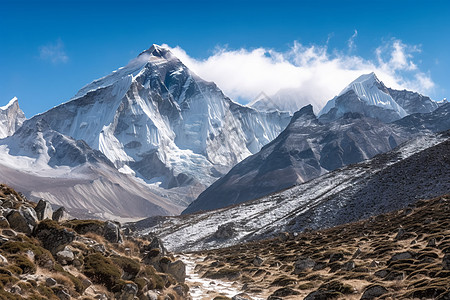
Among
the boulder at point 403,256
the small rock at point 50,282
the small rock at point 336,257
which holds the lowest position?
the boulder at point 403,256

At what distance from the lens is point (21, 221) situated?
23594 millimetres

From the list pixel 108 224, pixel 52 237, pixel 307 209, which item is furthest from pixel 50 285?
pixel 307 209

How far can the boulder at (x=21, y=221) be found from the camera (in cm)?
2342

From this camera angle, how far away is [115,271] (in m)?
23.8

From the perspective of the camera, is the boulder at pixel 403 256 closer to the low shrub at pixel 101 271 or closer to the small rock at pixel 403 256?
the small rock at pixel 403 256

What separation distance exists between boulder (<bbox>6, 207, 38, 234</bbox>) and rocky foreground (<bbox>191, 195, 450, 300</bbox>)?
12090mm

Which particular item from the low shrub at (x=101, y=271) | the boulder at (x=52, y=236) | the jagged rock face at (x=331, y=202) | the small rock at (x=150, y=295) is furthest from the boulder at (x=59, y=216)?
the jagged rock face at (x=331, y=202)

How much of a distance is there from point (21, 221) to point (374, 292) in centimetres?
1932

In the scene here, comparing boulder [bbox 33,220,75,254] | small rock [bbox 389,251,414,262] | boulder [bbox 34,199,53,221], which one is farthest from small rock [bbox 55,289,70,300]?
small rock [bbox 389,251,414,262]

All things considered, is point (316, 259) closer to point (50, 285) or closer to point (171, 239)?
point (50, 285)

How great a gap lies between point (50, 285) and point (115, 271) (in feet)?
15.8

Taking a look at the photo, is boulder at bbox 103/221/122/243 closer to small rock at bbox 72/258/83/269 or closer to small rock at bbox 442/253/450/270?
small rock at bbox 72/258/83/269

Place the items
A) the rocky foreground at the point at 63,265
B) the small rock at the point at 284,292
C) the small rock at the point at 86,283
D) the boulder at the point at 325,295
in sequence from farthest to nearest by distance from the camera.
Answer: the small rock at the point at 284,292 < the boulder at the point at 325,295 < the small rock at the point at 86,283 < the rocky foreground at the point at 63,265

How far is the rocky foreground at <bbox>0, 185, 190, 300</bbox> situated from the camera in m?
18.7
